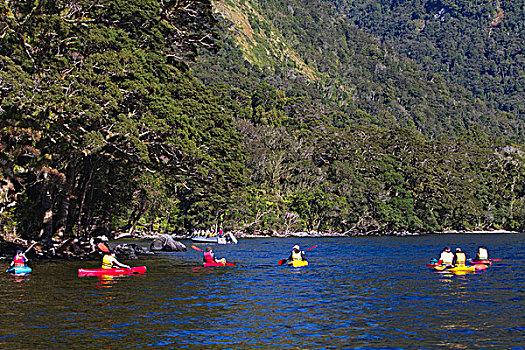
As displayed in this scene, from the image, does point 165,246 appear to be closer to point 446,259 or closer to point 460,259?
point 446,259

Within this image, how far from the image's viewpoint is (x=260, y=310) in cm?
2280

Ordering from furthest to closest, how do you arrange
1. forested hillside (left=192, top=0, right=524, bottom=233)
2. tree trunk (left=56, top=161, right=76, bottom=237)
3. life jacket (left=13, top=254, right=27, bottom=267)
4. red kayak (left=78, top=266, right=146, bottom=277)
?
forested hillside (left=192, top=0, right=524, bottom=233)
tree trunk (left=56, top=161, right=76, bottom=237)
life jacket (left=13, top=254, right=27, bottom=267)
red kayak (left=78, top=266, right=146, bottom=277)

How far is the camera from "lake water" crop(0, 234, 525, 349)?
691 inches

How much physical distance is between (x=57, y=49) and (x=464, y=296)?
26691mm

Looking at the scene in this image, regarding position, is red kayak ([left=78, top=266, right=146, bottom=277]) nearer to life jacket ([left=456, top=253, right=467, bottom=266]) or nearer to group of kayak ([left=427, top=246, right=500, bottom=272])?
group of kayak ([left=427, top=246, right=500, bottom=272])

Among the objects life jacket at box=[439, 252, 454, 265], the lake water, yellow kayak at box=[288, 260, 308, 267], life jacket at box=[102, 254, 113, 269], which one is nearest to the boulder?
yellow kayak at box=[288, 260, 308, 267]

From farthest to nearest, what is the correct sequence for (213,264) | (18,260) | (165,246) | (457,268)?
(165,246) < (213,264) < (457,268) < (18,260)

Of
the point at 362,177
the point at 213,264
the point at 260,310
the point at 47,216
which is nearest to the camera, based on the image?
the point at 260,310

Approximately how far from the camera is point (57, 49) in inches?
1469

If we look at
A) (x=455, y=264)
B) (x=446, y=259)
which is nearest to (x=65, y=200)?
(x=446, y=259)

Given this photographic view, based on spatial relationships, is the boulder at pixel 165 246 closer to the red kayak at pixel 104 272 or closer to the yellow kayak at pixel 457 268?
the red kayak at pixel 104 272

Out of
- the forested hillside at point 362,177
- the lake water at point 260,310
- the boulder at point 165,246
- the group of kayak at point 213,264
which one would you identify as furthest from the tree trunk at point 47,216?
the forested hillside at point 362,177

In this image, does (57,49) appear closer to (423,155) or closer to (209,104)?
(209,104)

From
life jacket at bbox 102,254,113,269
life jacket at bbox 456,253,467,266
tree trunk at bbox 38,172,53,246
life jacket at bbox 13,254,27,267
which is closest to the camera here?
life jacket at bbox 13,254,27,267
